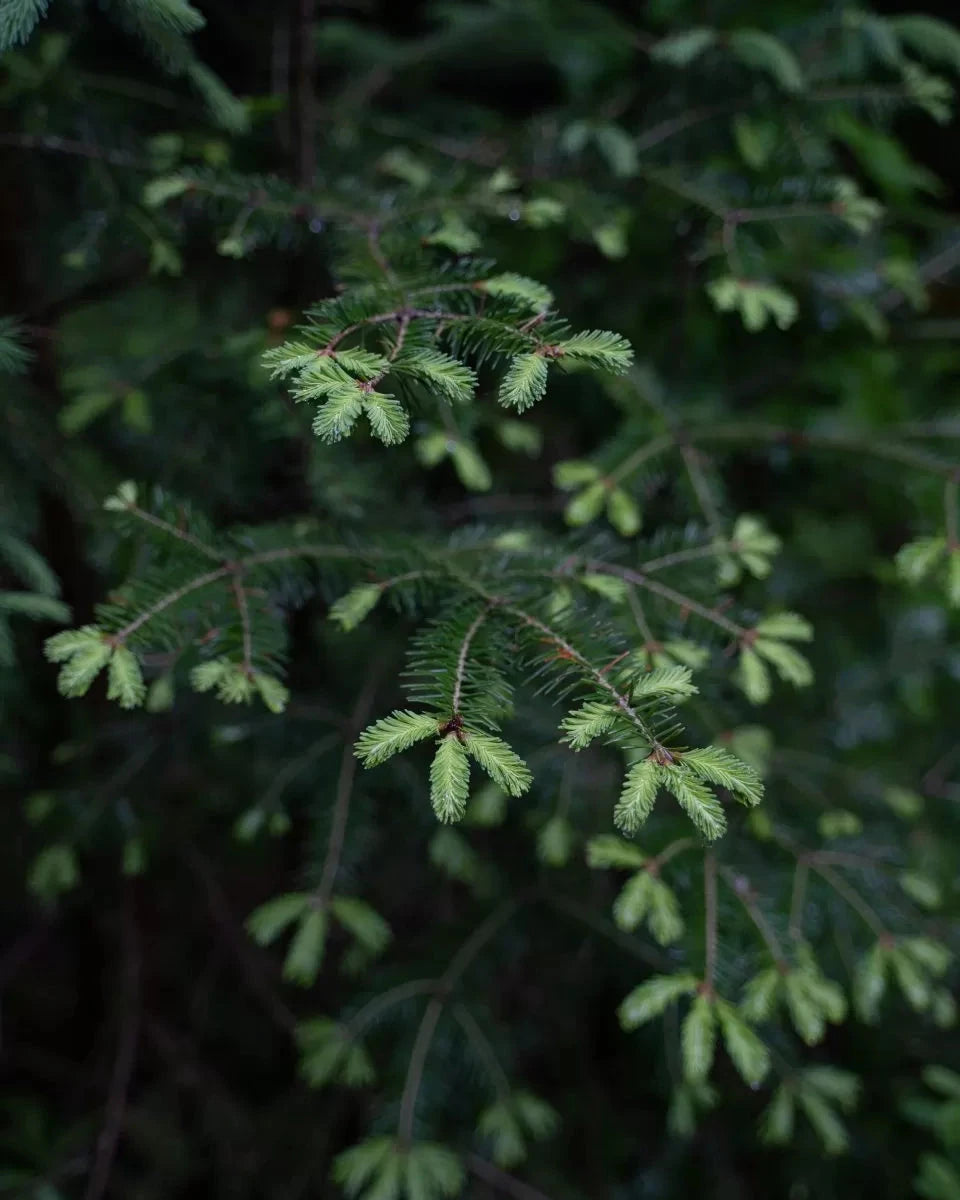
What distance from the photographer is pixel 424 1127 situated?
1.67 m

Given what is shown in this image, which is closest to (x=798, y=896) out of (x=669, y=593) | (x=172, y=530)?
(x=669, y=593)

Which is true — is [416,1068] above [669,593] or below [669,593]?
below

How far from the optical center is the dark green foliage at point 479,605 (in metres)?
1.26

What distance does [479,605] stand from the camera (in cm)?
117

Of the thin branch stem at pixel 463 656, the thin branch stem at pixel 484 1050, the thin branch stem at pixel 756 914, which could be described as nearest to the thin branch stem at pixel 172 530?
the thin branch stem at pixel 463 656

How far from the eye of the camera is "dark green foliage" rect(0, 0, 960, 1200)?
4.13ft

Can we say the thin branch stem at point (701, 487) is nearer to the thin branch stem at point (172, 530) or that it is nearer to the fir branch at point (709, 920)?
the fir branch at point (709, 920)

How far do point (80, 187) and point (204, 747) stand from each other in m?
1.11

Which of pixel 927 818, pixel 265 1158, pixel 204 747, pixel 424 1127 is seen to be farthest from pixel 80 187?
pixel 927 818

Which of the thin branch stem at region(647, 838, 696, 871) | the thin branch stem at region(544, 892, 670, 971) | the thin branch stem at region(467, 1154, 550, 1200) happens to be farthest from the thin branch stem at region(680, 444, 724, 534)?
the thin branch stem at region(467, 1154, 550, 1200)

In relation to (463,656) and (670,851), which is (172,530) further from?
(670,851)

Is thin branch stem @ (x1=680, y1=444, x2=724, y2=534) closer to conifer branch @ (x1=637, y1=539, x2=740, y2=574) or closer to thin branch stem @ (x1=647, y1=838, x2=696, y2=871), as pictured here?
conifer branch @ (x1=637, y1=539, x2=740, y2=574)

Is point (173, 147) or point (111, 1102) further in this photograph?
point (111, 1102)

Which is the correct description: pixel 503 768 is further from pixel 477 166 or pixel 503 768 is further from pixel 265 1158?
pixel 265 1158
